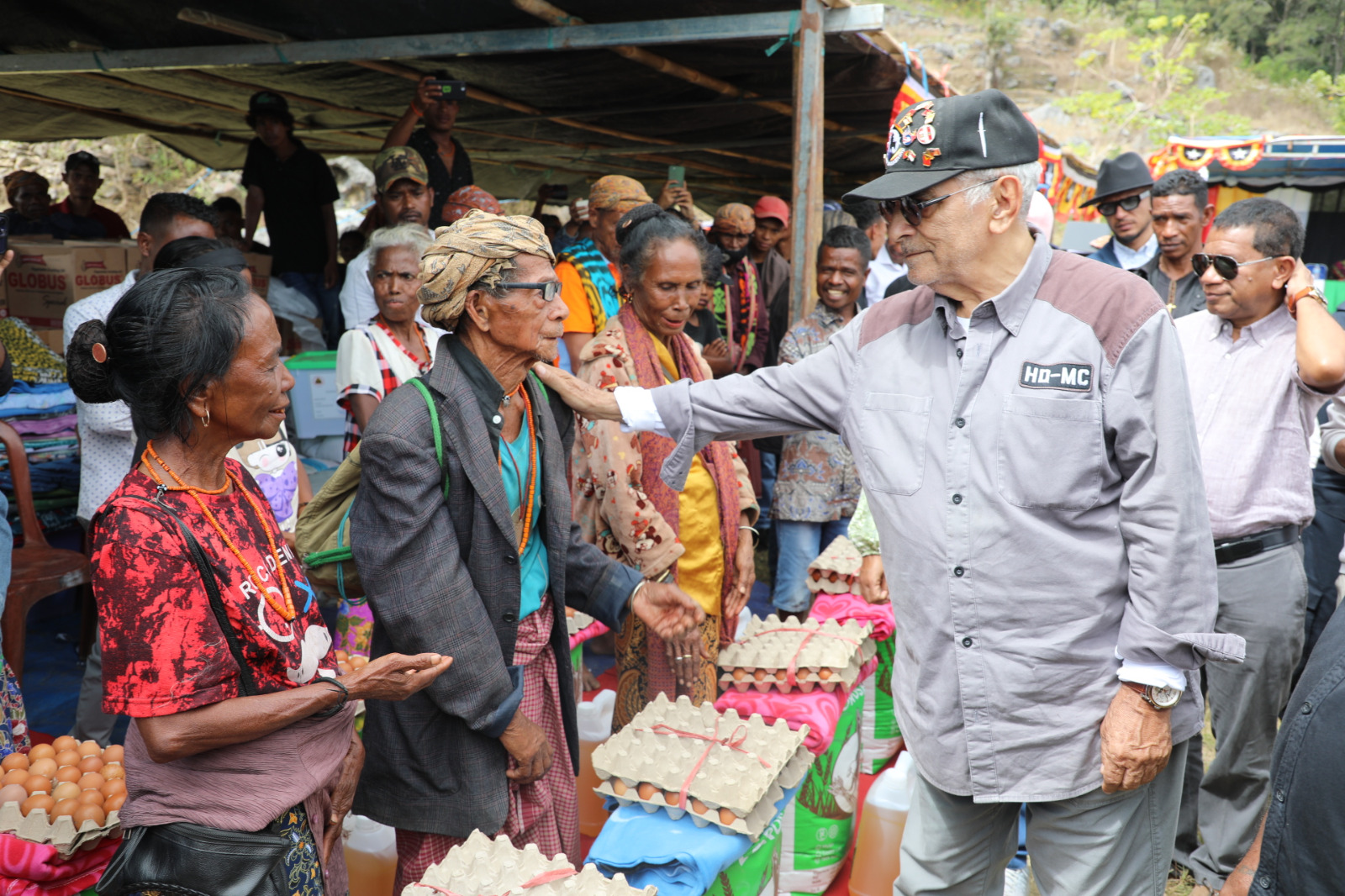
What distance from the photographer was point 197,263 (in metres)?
2.74

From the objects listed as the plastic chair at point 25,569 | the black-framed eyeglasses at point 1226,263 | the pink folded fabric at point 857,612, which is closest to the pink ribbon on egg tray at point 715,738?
the pink folded fabric at point 857,612

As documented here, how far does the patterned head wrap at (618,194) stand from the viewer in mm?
4375

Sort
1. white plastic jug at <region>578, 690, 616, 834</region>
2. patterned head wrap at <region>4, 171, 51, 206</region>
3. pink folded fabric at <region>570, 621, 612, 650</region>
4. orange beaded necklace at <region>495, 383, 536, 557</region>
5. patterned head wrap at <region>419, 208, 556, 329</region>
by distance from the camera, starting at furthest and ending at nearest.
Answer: patterned head wrap at <region>4, 171, 51, 206</region> < pink folded fabric at <region>570, 621, 612, 650</region> < white plastic jug at <region>578, 690, 616, 834</region> < orange beaded necklace at <region>495, 383, 536, 557</region> < patterned head wrap at <region>419, 208, 556, 329</region>

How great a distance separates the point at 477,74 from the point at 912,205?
16.6 feet

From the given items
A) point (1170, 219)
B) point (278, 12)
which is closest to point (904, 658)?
point (1170, 219)

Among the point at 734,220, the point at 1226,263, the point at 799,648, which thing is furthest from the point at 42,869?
the point at 734,220

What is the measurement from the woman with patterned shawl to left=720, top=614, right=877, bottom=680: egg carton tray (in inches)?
5.1

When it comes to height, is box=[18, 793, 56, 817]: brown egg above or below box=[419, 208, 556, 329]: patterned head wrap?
below

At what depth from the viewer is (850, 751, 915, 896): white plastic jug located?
288cm

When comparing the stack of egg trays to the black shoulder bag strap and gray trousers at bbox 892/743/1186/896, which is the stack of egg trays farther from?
the black shoulder bag strap

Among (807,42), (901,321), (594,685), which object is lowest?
(594,685)

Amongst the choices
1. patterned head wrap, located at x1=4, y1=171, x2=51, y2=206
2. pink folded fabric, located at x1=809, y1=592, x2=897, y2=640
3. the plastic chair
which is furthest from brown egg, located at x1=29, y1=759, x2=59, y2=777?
patterned head wrap, located at x1=4, y1=171, x2=51, y2=206

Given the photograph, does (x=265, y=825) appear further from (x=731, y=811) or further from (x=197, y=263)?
(x=197, y=263)

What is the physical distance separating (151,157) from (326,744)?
20.7 meters
